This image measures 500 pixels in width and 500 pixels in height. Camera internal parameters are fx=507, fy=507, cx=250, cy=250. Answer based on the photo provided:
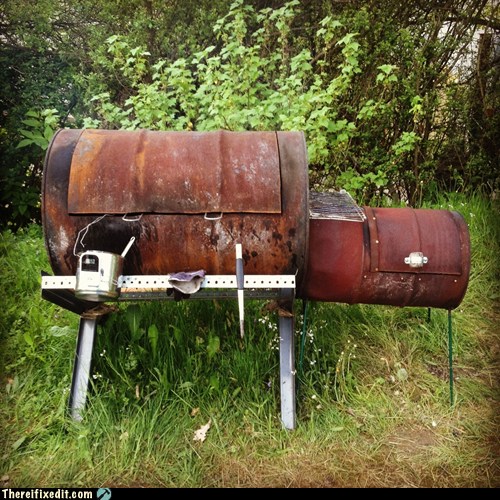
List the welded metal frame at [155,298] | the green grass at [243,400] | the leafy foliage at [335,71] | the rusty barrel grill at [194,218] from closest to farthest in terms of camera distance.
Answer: the rusty barrel grill at [194,218] < the green grass at [243,400] < the welded metal frame at [155,298] < the leafy foliage at [335,71]

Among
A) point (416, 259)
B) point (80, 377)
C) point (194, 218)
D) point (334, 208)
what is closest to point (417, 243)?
point (416, 259)

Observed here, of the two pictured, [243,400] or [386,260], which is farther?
[243,400]

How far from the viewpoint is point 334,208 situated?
2.91 meters

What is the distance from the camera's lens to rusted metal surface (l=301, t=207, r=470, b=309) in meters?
2.68

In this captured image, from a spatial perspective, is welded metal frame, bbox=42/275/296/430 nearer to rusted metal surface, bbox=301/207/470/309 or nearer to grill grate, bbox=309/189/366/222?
rusted metal surface, bbox=301/207/470/309

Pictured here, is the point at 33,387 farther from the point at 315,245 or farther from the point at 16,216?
the point at 16,216

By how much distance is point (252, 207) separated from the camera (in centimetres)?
246

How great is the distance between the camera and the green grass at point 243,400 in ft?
8.50

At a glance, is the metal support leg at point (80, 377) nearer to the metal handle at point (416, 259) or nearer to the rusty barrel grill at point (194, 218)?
the rusty barrel grill at point (194, 218)

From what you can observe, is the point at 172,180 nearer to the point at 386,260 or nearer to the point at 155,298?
the point at 155,298

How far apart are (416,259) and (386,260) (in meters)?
0.15

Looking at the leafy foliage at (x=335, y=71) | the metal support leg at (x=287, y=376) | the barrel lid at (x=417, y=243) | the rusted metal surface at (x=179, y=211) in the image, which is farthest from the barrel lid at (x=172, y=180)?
the leafy foliage at (x=335, y=71)

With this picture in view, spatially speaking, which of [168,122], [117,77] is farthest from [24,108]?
[168,122]
